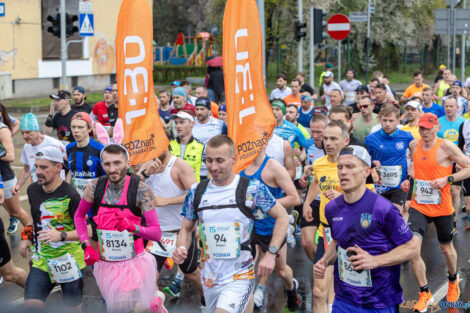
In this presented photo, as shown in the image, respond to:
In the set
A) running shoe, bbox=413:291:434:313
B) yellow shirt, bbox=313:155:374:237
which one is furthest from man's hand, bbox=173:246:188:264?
running shoe, bbox=413:291:434:313

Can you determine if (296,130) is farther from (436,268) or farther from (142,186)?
(142,186)

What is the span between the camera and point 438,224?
24.9ft

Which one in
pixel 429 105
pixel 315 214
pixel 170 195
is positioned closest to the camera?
pixel 170 195

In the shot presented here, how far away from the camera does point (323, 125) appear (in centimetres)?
796

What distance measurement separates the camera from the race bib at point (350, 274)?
467cm

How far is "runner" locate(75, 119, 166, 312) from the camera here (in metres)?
5.31

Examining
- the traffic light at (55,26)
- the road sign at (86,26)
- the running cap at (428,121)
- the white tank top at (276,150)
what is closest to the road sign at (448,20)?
the road sign at (86,26)

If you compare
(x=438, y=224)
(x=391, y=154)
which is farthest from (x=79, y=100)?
(x=438, y=224)

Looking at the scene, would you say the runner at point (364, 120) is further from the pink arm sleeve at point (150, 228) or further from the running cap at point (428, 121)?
the pink arm sleeve at point (150, 228)

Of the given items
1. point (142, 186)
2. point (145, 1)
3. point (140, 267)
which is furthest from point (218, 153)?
point (145, 1)

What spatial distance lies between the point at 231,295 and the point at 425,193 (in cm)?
347

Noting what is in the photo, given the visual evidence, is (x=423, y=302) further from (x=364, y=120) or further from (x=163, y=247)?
(x=364, y=120)

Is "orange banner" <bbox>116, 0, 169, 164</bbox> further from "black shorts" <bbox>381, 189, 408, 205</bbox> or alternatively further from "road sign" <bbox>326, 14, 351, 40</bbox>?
"road sign" <bbox>326, 14, 351, 40</bbox>

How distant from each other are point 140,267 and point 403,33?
37.8 meters
